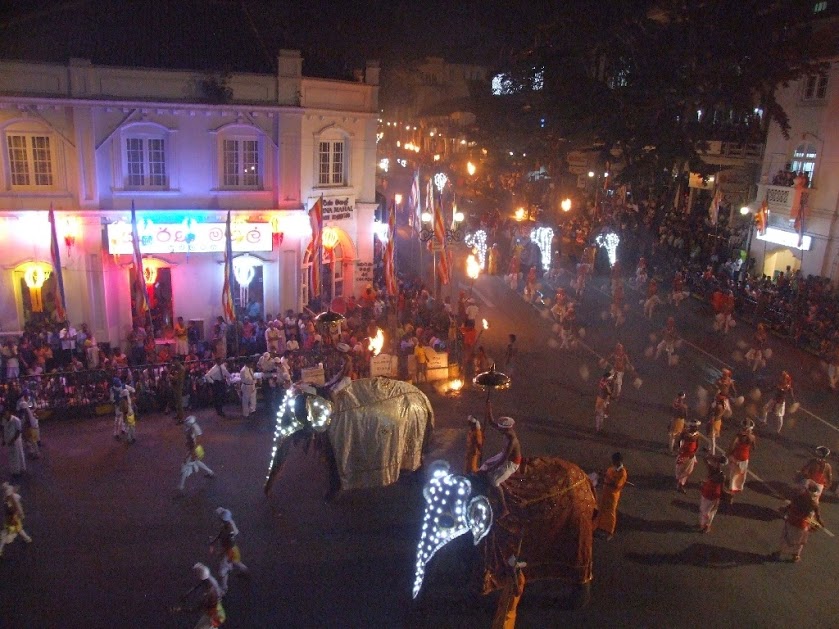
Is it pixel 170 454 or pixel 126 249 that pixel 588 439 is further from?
pixel 126 249

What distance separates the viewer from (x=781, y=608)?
10.1m

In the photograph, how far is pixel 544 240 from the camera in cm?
2814

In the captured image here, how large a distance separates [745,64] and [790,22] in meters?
1.99

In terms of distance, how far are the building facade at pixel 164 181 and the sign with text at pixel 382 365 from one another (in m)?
5.99

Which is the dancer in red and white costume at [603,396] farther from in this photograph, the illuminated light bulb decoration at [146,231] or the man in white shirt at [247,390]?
the illuminated light bulb decoration at [146,231]

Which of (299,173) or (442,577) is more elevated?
(299,173)

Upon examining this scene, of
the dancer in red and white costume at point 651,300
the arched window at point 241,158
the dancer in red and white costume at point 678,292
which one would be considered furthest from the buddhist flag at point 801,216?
the arched window at point 241,158

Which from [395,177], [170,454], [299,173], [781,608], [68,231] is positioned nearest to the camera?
[781,608]

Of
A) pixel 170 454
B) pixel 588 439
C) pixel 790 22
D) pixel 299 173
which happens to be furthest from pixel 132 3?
pixel 790 22

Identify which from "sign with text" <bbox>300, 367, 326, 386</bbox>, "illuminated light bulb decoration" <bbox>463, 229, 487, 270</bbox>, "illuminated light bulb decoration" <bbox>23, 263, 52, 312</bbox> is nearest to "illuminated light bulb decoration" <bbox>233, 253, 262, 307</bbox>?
"illuminated light bulb decoration" <bbox>23, 263, 52, 312</bbox>

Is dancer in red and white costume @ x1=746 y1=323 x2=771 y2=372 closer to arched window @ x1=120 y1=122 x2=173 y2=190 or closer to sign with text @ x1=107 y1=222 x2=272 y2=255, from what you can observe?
sign with text @ x1=107 y1=222 x2=272 y2=255

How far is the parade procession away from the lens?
33.1 ft

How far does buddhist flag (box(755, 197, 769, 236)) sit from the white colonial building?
0.25m

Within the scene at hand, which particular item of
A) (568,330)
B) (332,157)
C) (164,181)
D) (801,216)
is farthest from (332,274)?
(801,216)
